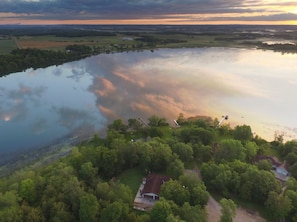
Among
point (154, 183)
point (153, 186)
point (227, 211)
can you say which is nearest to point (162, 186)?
point (153, 186)

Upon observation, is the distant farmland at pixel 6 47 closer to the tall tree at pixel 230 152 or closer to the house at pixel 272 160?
the tall tree at pixel 230 152

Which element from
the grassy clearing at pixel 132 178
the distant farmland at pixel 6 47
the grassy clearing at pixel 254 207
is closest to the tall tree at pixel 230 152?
the grassy clearing at pixel 254 207

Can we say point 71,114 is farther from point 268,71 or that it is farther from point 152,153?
point 268,71

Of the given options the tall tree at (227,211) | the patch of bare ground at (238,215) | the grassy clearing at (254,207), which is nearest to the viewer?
the tall tree at (227,211)

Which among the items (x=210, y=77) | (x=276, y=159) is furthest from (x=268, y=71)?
(x=276, y=159)

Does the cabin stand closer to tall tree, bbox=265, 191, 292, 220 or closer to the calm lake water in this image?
tall tree, bbox=265, 191, 292, 220

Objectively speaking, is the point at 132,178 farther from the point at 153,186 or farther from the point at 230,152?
the point at 230,152

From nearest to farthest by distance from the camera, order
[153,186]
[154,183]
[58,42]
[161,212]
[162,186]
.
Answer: [161,212] < [162,186] < [153,186] < [154,183] < [58,42]

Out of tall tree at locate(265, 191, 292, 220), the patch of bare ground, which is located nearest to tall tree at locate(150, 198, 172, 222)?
the patch of bare ground
